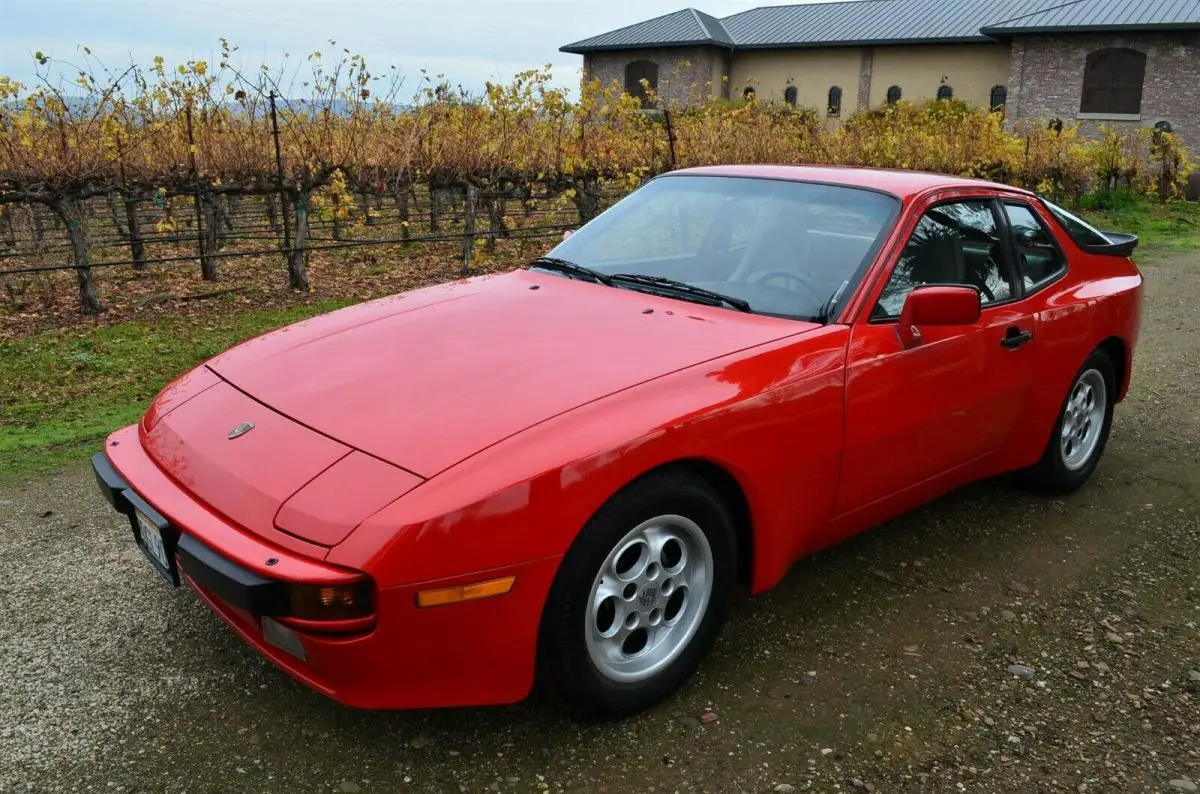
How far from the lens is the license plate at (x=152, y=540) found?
247 centimetres

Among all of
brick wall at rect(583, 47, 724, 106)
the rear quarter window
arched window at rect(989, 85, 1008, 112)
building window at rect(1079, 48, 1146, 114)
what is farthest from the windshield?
brick wall at rect(583, 47, 724, 106)

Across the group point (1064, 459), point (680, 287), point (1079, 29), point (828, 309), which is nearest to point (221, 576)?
point (680, 287)

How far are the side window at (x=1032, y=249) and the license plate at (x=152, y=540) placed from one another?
3.37 meters

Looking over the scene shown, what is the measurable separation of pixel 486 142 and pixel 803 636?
33.7 feet

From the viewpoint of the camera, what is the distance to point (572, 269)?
3646mm

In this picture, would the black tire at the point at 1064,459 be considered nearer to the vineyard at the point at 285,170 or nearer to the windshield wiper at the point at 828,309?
the windshield wiper at the point at 828,309

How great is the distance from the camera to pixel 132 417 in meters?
5.55

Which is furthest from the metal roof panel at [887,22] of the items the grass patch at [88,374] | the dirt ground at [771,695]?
the dirt ground at [771,695]

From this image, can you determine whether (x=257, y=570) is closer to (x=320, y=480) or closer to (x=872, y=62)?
(x=320, y=480)

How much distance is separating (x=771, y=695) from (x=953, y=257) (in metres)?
1.87

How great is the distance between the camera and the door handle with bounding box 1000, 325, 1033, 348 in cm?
356

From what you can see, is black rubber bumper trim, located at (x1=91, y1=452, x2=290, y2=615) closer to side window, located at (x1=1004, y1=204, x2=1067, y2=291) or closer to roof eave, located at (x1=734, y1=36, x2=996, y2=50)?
side window, located at (x1=1004, y1=204, x2=1067, y2=291)

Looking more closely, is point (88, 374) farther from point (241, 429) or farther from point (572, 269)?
point (241, 429)

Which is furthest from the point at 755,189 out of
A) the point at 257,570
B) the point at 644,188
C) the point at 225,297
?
the point at 225,297
